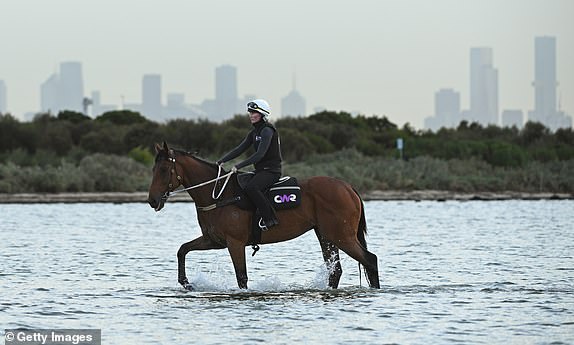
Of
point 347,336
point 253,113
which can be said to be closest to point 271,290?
point 253,113

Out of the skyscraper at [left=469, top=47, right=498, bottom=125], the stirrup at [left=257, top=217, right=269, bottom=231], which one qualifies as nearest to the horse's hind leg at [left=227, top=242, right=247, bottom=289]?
the stirrup at [left=257, top=217, right=269, bottom=231]

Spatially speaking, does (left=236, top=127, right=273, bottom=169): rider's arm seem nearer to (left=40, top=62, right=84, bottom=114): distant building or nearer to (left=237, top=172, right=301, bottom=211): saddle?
(left=237, top=172, right=301, bottom=211): saddle

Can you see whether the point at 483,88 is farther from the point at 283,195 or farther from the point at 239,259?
the point at 239,259

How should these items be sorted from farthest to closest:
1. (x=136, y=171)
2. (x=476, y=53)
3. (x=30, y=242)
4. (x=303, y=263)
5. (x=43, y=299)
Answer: (x=476, y=53) → (x=136, y=171) → (x=30, y=242) → (x=303, y=263) → (x=43, y=299)

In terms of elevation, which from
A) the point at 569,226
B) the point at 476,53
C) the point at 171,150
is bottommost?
the point at 569,226

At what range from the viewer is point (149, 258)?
2247cm

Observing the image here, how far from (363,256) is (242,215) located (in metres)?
1.74

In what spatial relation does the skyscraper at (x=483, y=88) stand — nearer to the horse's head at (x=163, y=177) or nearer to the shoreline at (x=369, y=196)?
the shoreline at (x=369, y=196)

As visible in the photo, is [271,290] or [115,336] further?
[271,290]

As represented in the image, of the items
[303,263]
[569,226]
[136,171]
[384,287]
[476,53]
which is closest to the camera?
[384,287]

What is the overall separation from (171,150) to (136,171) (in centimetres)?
3462

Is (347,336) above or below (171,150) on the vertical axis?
below

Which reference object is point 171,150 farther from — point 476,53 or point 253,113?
point 476,53

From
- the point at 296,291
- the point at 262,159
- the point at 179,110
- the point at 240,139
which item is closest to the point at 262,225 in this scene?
the point at 262,159
